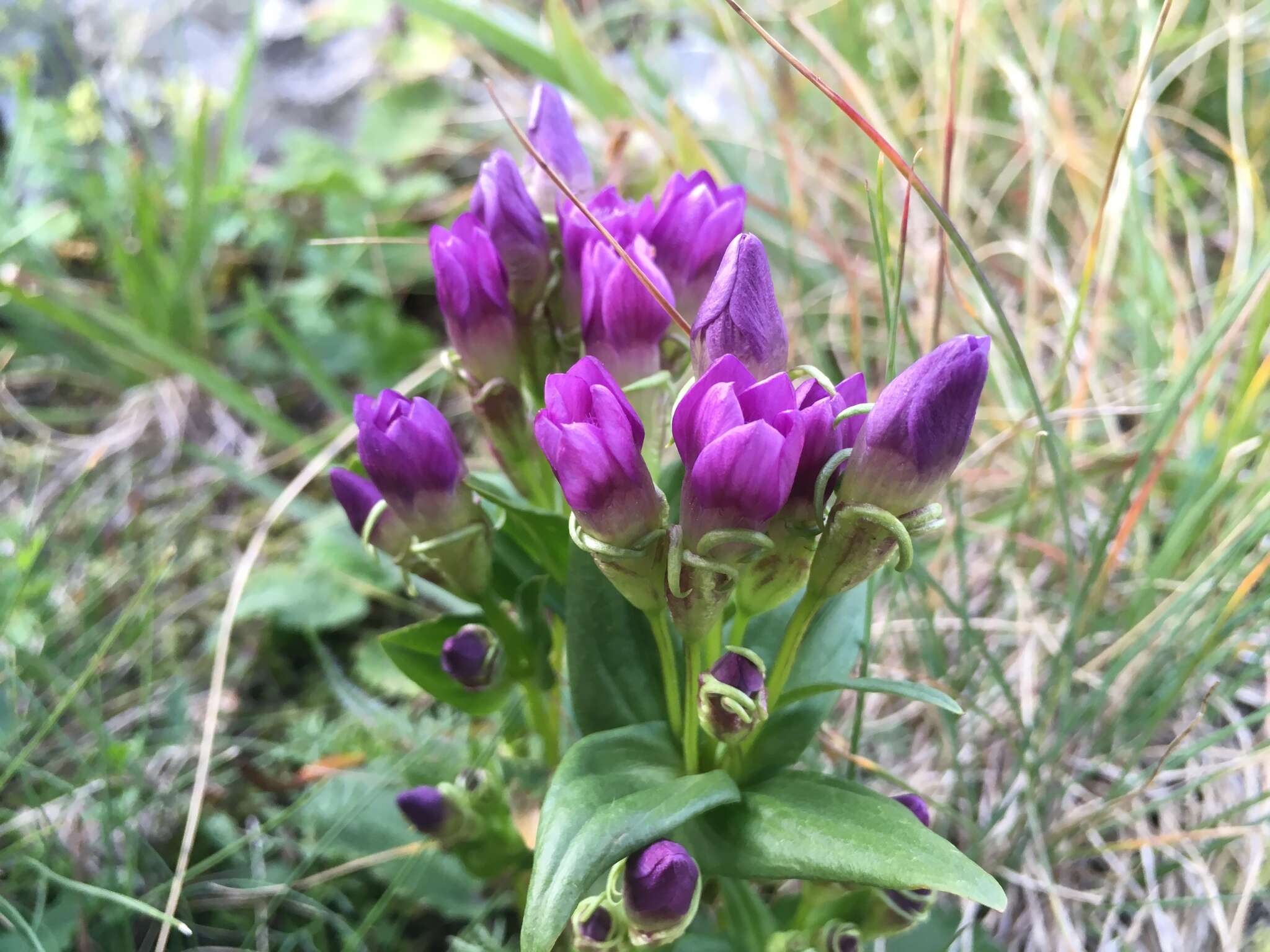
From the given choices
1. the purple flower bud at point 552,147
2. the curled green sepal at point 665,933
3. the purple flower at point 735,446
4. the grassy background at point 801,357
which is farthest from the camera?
the grassy background at point 801,357

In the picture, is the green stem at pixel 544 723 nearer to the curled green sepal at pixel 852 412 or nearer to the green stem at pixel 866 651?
the green stem at pixel 866 651

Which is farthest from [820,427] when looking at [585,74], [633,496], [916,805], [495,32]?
[495,32]

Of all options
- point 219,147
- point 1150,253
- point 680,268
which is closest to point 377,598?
point 680,268

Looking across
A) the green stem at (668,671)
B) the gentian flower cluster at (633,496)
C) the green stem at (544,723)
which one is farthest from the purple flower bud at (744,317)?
the green stem at (544,723)

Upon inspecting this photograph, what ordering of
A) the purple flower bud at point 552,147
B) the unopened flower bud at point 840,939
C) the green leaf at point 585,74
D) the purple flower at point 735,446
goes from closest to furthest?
1. the purple flower at point 735,446
2. the unopened flower bud at point 840,939
3. the purple flower bud at point 552,147
4. the green leaf at point 585,74

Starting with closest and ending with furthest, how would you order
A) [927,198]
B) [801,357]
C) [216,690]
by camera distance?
[927,198], [216,690], [801,357]

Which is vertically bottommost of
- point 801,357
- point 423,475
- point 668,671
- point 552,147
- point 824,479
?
point 801,357

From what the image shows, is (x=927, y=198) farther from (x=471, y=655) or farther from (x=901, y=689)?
(x=471, y=655)

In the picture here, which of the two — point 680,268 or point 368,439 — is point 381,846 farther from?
point 680,268
